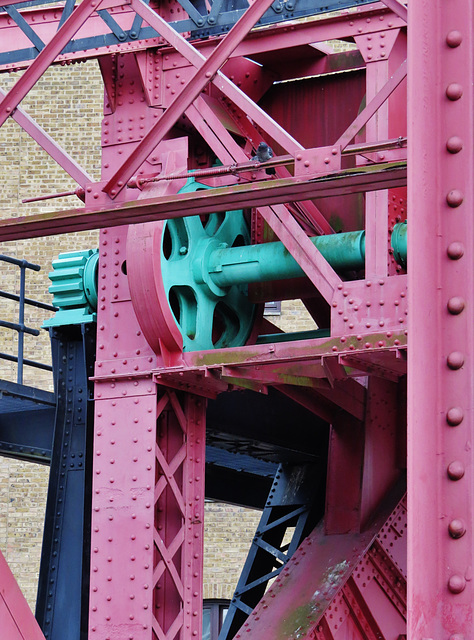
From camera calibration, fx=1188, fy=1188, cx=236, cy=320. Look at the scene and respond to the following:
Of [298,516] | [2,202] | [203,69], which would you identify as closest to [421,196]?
[203,69]

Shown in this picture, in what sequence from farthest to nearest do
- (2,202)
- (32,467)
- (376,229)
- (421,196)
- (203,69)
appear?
(2,202), (32,467), (376,229), (203,69), (421,196)

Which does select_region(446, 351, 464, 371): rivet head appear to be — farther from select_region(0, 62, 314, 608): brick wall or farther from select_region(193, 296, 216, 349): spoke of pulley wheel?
select_region(0, 62, 314, 608): brick wall

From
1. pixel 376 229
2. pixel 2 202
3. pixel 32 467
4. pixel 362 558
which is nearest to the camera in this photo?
pixel 376 229

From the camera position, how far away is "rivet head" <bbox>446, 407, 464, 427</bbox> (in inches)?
96.7

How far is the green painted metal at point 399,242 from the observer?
28.2ft

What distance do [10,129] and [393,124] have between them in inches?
592

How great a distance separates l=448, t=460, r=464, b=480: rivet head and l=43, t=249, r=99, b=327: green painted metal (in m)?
8.80

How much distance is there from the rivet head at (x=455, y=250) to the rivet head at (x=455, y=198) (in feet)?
0.28

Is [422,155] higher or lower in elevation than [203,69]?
lower

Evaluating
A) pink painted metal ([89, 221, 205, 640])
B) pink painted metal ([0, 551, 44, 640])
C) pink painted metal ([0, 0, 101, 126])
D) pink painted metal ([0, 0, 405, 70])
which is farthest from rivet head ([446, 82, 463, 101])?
pink painted metal ([0, 0, 405, 70])

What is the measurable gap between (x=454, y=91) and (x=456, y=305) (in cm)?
47

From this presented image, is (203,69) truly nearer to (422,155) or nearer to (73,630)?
(422,155)

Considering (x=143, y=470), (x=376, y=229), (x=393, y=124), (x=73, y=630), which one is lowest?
(x=73, y=630)

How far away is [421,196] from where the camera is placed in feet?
8.38
